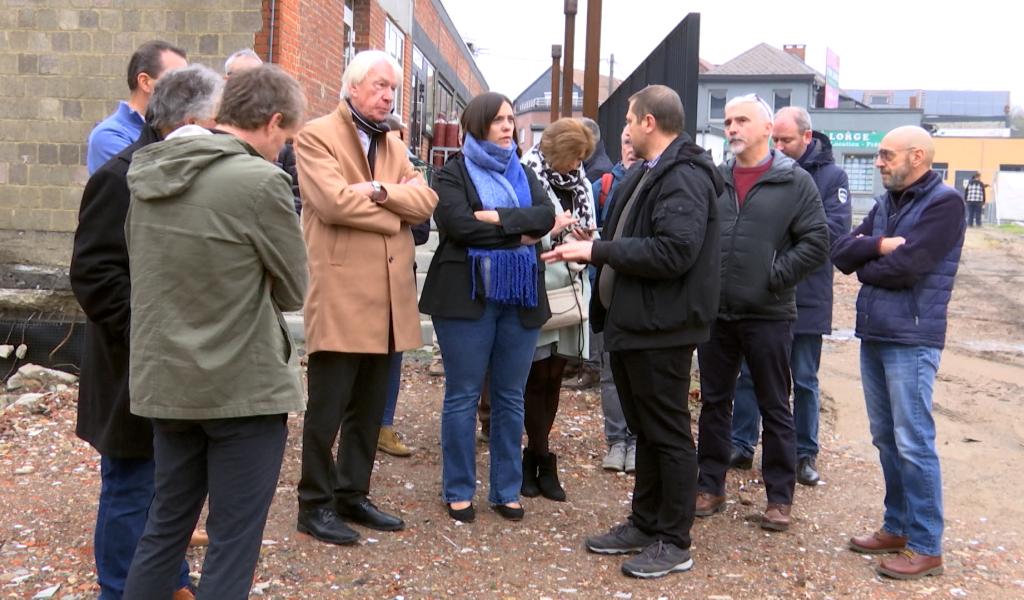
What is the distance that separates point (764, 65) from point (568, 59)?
48544 mm

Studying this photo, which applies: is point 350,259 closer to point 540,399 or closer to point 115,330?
point 115,330

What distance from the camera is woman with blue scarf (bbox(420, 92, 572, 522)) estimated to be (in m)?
4.32

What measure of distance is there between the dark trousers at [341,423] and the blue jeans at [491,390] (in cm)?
32

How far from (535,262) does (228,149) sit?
2064 mm

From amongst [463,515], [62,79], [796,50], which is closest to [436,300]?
[463,515]

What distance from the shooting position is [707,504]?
15.8 feet

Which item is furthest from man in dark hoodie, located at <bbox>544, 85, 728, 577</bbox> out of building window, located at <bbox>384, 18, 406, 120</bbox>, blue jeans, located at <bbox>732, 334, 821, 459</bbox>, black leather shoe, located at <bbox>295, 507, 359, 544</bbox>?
building window, located at <bbox>384, 18, 406, 120</bbox>

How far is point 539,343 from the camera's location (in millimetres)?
4902

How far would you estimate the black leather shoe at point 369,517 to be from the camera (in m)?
4.35

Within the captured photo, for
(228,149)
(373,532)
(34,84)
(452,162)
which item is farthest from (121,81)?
(228,149)

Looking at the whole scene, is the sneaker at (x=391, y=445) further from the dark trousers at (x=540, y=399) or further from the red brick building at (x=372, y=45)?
the red brick building at (x=372, y=45)

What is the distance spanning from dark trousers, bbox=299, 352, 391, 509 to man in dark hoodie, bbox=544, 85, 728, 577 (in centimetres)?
99

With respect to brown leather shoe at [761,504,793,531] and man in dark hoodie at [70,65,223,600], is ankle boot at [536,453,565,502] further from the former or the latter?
man in dark hoodie at [70,65,223,600]

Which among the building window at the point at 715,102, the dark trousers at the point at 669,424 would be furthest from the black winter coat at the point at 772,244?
the building window at the point at 715,102
